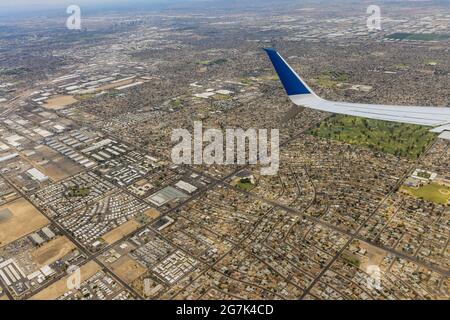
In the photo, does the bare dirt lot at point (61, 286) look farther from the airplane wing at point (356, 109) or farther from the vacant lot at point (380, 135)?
the vacant lot at point (380, 135)

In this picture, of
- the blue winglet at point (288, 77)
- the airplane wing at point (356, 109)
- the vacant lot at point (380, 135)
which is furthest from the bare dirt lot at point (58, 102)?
the airplane wing at point (356, 109)

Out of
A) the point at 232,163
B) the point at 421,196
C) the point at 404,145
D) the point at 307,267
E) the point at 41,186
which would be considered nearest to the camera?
the point at 307,267

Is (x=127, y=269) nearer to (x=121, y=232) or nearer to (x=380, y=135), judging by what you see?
(x=121, y=232)

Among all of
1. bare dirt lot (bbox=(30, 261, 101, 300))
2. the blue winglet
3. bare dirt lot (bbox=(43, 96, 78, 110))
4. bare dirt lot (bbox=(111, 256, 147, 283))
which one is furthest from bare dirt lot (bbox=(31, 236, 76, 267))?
bare dirt lot (bbox=(43, 96, 78, 110))

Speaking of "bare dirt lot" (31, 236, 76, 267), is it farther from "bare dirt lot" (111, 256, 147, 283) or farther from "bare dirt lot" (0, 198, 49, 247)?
"bare dirt lot" (111, 256, 147, 283)

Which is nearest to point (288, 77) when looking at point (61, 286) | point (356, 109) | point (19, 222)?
point (356, 109)

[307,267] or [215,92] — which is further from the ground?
[215,92]

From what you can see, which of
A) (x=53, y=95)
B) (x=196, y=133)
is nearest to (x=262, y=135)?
(x=196, y=133)
